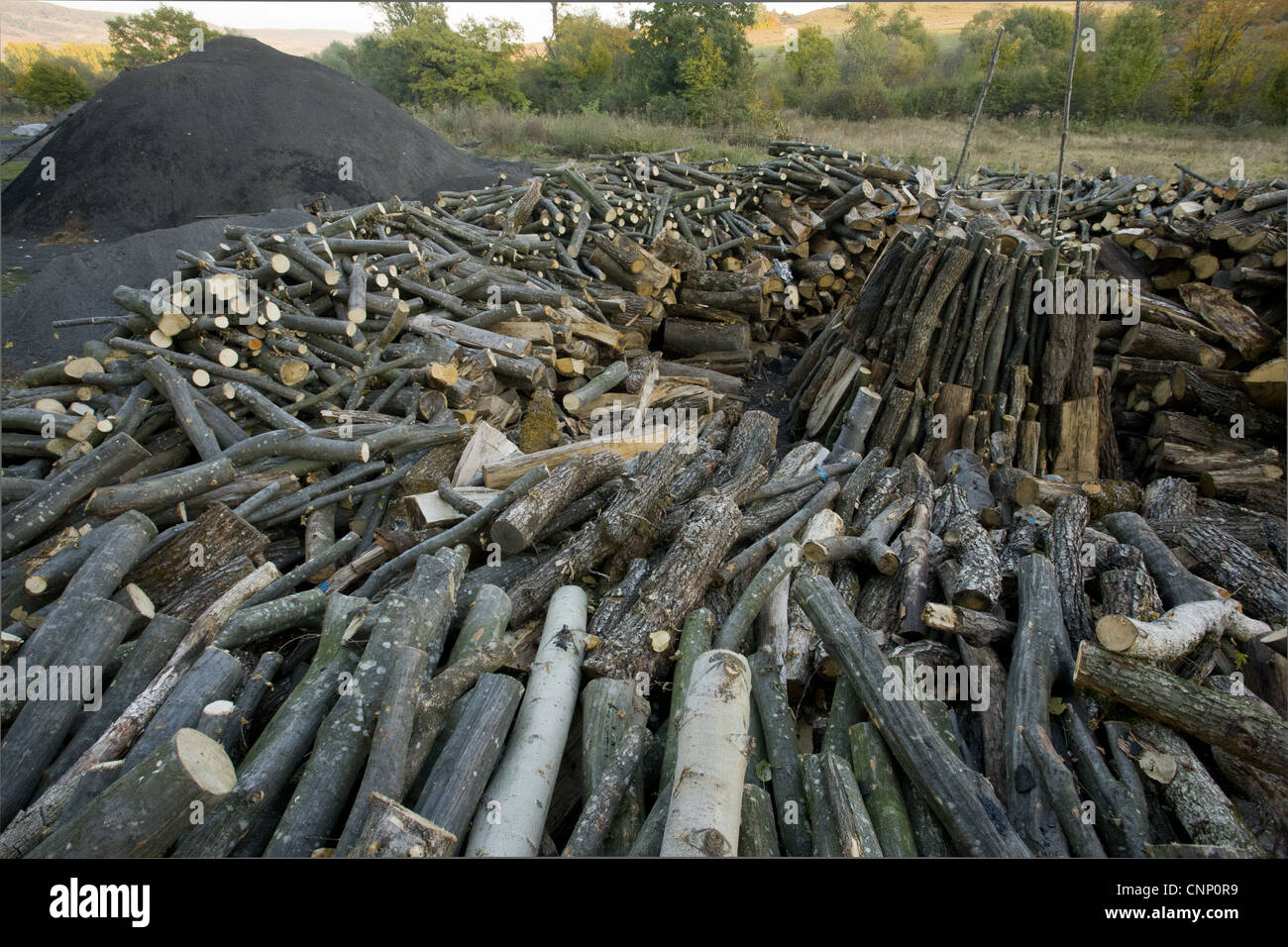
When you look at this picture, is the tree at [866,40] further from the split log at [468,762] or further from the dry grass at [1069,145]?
the split log at [468,762]

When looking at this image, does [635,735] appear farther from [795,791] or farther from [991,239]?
[991,239]

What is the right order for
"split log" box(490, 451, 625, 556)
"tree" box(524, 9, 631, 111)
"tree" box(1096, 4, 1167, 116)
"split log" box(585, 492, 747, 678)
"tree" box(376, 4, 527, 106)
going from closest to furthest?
"split log" box(585, 492, 747, 678) → "split log" box(490, 451, 625, 556) → "tree" box(376, 4, 527, 106) → "tree" box(1096, 4, 1167, 116) → "tree" box(524, 9, 631, 111)

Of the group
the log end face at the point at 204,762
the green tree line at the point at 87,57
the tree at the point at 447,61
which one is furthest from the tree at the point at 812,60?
the log end face at the point at 204,762

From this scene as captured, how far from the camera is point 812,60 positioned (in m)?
25.9

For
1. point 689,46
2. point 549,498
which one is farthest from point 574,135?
point 549,498

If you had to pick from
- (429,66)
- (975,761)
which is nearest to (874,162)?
Result: (975,761)

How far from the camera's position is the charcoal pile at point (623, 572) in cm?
298

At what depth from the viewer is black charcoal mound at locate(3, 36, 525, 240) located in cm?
1332

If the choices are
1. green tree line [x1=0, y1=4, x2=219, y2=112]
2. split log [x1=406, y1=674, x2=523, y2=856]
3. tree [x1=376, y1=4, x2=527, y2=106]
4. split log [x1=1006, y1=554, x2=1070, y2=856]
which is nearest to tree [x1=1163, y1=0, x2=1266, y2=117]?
tree [x1=376, y1=4, x2=527, y2=106]

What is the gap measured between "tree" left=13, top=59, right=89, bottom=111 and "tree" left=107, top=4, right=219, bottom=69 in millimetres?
4979

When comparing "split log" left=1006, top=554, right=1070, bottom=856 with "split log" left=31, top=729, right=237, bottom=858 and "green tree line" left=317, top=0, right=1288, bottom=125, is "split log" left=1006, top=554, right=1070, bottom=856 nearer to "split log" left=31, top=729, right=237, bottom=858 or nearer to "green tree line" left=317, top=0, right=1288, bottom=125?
"split log" left=31, top=729, right=237, bottom=858

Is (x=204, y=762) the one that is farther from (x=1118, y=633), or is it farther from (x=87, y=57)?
(x=87, y=57)
